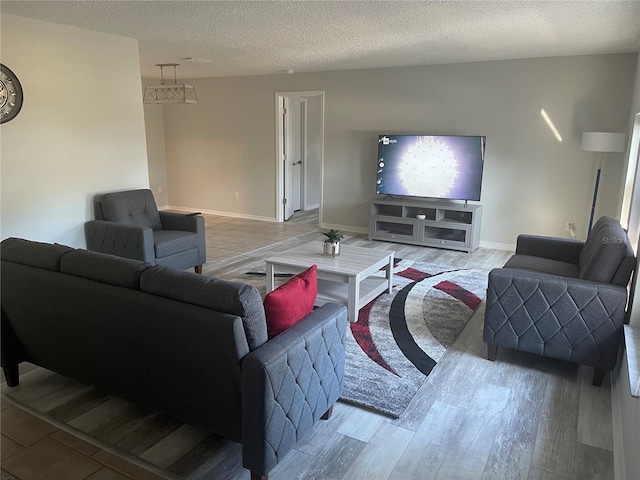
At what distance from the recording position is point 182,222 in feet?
16.4

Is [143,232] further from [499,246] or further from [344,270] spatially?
[499,246]

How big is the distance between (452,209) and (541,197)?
3.51ft

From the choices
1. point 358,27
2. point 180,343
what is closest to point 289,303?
point 180,343

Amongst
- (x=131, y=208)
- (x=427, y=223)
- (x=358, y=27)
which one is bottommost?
(x=427, y=223)

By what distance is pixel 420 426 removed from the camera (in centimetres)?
244

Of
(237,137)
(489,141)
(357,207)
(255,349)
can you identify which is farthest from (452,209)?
(255,349)

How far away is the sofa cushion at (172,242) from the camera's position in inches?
175

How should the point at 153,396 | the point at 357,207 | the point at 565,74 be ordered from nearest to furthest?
1. the point at 153,396
2. the point at 565,74
3. the point at 357,207

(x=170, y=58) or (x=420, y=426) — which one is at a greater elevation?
(x=170, y=58)

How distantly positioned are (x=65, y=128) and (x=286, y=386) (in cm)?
369

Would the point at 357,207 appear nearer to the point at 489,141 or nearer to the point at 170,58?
the point at 489,141

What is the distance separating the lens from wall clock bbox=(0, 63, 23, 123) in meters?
3.86

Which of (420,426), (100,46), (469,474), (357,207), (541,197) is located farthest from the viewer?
(357,207)

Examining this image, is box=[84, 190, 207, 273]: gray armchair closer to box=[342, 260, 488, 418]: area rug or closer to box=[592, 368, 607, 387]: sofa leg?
box=[342, 260, 488, 418]: area rug
